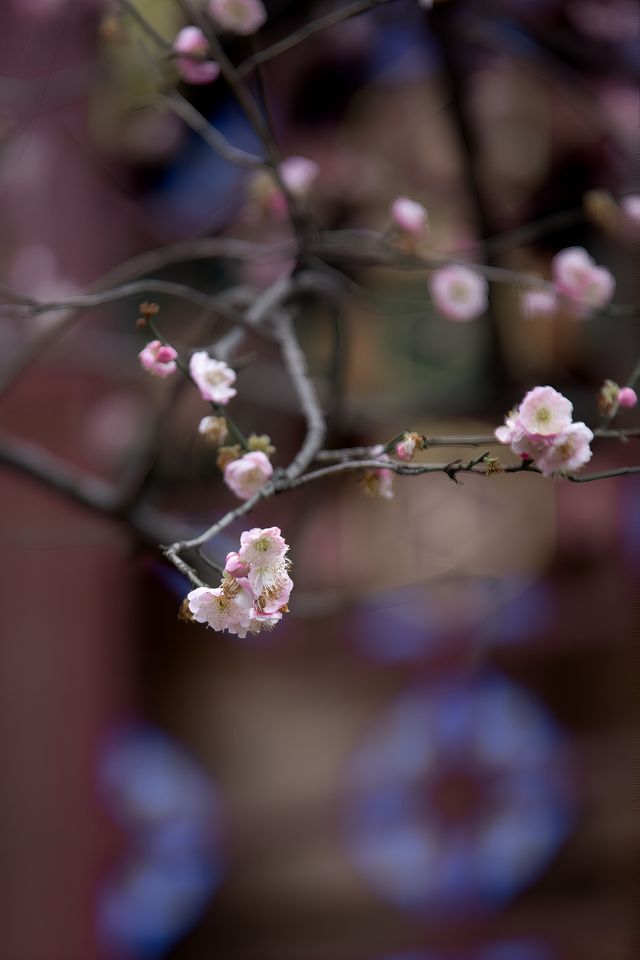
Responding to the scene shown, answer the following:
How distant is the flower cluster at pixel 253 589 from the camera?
413 millimetres

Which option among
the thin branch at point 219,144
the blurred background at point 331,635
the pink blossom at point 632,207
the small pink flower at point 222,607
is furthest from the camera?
the blurred background at point 331,635

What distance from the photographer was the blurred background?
5.08 feet

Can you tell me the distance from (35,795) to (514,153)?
1542mm

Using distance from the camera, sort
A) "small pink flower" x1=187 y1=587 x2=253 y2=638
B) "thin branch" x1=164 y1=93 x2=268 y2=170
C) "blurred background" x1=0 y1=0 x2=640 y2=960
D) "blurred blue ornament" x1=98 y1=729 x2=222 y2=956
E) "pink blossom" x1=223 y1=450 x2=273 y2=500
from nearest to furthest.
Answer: "small pink flower" x1=187 y1=587 x2=253 y2=638 < "pink blossom" x1=223 y1=450 x2=273 y2=500 < "thin branch" x1=164 y1=93 x2=268 y2=170 < "blurred background" x1=0 y1=0 x2=640 y2=960 < "blurred blue ornament" x1=98 y1=729 x2=222 y2=956

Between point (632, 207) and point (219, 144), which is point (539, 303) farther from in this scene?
point (219, 144)

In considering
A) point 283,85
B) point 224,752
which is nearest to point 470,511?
point 224,752

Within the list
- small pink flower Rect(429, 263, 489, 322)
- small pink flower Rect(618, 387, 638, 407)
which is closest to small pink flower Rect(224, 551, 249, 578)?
small pink flower Rect(618, 387, 638, 407)

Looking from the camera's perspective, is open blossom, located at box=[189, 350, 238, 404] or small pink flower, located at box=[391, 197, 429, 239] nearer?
open blossom, located at box=[189, 350, 238, 404]

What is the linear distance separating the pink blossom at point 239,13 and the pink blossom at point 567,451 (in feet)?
1.71

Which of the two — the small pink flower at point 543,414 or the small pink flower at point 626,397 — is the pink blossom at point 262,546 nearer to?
the small pink flower at point 543,414

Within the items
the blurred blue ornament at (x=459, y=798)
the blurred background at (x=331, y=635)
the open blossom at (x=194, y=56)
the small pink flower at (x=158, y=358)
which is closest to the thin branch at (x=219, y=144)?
the open blossom at (x=194, y=56)

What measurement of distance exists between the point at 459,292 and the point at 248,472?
0.44 m

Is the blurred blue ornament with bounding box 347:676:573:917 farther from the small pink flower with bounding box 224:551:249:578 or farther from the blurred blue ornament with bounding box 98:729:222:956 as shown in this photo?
the small pink flower with bounding box 224:551:249:578

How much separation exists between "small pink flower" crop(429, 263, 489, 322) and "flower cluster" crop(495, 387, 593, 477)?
1.33 feet
